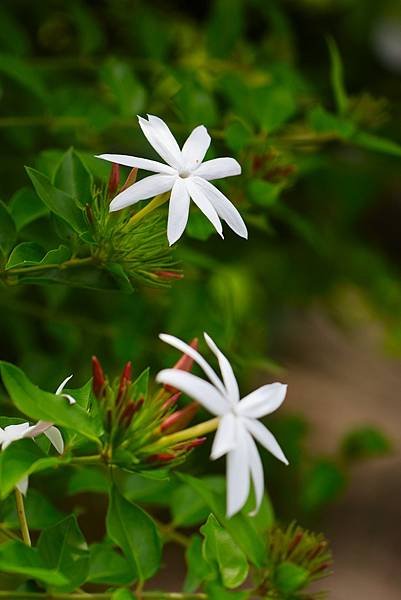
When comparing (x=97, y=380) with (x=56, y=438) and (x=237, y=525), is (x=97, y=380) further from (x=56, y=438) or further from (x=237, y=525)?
(x=237, y=525)

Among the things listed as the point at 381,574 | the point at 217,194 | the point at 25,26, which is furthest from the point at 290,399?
the point at 217,194

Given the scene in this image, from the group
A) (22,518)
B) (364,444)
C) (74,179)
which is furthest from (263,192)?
(364,444)

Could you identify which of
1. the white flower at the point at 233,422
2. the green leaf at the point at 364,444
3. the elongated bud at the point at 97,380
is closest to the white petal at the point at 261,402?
the white flower at the point at 233,422

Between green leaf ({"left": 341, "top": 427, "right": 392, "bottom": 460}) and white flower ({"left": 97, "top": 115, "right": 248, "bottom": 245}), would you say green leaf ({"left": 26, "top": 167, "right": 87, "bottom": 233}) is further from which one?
green leaf ({"left": 341, "top": 427, "right": 392, "bottom": 460})

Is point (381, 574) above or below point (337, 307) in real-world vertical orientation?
below

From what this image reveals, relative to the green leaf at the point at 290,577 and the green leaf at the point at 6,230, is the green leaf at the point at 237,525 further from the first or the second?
the green leaf at the point at 6,230

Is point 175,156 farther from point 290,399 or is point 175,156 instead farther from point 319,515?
point 290,399

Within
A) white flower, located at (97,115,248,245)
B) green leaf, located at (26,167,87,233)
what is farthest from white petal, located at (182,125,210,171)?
green leaf, located at (26,167,87,233)
